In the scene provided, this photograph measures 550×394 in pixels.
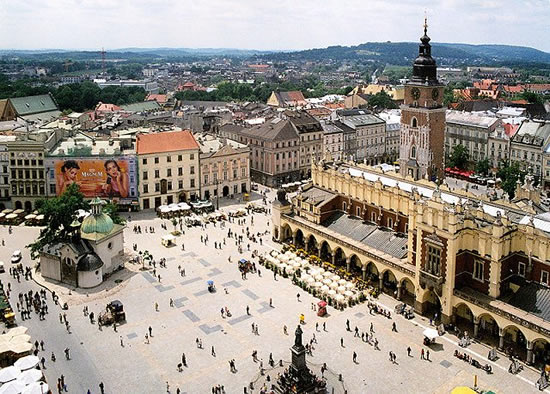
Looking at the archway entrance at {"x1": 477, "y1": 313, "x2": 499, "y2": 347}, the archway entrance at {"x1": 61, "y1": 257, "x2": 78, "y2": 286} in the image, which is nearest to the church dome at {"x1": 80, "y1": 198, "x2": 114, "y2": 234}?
the archway entrance at {"x1": 61, "y1": 257, "x2": 78, "y2": 286}

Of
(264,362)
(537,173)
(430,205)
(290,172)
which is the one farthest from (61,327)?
(537,173)

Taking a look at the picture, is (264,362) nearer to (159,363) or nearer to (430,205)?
(159,363)

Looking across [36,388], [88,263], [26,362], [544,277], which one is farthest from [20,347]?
[544,277]

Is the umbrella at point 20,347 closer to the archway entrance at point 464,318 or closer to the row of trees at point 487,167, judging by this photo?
the archway entrance at point 464,318

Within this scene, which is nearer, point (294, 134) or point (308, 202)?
point (308, 202)

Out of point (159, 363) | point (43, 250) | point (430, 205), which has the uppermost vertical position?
point (430, 205)

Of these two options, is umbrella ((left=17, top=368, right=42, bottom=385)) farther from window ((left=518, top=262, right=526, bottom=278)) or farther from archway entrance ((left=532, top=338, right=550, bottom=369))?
window ((left=518, top=262, right=526, bottom=278))
